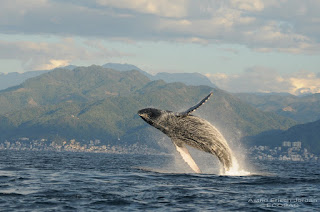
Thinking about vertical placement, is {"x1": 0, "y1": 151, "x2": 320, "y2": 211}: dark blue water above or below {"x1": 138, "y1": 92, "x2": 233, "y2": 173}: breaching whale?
below

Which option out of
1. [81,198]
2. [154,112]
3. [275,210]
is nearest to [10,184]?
[81,198]

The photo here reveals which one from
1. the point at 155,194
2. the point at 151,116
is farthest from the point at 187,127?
the point at 155,194

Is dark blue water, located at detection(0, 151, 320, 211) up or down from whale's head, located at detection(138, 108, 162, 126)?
down

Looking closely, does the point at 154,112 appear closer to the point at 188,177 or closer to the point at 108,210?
Result: the point at 188,177

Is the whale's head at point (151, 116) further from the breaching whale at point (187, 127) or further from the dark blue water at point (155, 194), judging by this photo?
the dark blue water at point (155, 194)

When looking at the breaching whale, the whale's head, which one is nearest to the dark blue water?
the breaching whale

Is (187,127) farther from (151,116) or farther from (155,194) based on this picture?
(155,194)

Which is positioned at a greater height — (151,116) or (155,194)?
(151,116)

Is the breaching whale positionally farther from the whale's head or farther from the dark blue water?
the dark blue water

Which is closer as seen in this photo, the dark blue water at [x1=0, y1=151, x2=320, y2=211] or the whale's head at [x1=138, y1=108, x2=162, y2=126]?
the dark blue water at [x1=0, y1=151, x2=320, y2=211]

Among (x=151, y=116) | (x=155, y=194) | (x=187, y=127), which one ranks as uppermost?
(x=151, y=116)

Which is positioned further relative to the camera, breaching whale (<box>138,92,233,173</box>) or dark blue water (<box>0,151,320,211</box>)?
breaching whale (<box>138,92,233,173</box>)

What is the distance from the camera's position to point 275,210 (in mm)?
22062

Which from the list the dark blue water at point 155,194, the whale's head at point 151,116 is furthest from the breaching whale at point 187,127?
the dark blue water at point 155,194
